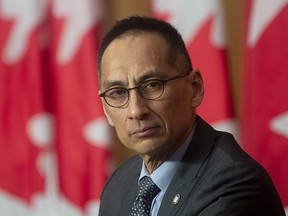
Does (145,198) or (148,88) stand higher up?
(148,88)

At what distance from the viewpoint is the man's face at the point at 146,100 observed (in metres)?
1.16

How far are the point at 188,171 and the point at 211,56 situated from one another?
2.63 ft

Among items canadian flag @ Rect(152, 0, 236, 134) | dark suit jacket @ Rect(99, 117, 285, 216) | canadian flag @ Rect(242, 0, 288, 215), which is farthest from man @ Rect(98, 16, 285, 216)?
canadian flag @ Rect(152, 0, 236, 134)

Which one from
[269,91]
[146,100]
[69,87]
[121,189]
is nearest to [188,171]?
[146,100]

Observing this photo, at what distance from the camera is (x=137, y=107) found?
1146mm

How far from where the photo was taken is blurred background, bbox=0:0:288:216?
1.93 m

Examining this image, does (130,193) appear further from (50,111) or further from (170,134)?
(50,111)

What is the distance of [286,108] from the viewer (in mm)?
1739

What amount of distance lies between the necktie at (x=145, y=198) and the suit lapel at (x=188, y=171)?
6 cm

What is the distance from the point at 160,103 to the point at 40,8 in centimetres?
115

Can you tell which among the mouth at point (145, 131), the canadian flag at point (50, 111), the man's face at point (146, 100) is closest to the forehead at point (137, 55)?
the man's face at point (146, 100)

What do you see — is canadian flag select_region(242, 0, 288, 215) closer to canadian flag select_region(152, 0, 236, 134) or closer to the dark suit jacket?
canadian flag select_region(152, 0, 236, 134)

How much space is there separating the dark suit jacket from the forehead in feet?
0.57

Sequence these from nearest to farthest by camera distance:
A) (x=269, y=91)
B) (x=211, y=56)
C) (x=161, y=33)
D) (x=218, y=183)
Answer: (x=218, y=183) < (x=161, y=33) < (x=269, y=91) < (x=211, y=56)
